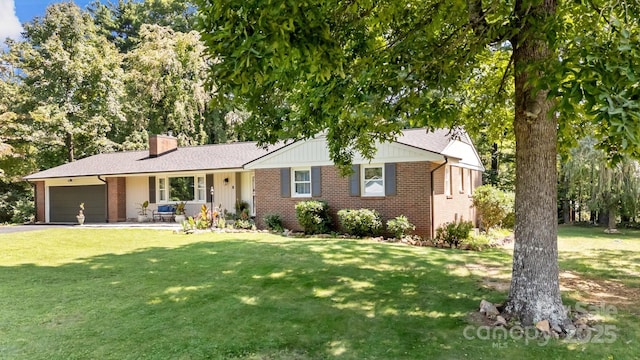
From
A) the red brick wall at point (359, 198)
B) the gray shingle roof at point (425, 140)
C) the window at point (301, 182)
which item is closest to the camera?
the red brick wall at point (359, 198)

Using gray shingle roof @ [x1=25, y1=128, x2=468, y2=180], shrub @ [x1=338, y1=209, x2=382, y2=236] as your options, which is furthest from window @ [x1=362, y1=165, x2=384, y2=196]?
gray shingle roof @ [x1=25, y1=128, x2=468, y2=180]

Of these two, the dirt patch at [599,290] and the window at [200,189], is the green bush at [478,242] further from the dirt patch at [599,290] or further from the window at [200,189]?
the window at [200,189]

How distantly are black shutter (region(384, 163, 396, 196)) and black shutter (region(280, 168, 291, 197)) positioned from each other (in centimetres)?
411

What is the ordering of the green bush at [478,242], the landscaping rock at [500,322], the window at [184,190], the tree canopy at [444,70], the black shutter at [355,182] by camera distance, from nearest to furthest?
1. the tree canopy at [444,70]
2. the landscaping rock at [500,322]
3. the green bush at [478,242]
4. the black shutter at [355,182]
5. the window at [184,190]

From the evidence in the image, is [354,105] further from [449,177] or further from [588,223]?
[588,223]

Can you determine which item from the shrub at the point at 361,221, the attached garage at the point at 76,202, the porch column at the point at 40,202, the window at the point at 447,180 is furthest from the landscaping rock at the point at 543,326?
the porch column at the point at 40,202

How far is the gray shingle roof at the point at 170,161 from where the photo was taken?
1861cm

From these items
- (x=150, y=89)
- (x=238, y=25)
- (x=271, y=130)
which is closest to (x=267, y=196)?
(x=271, y=130)

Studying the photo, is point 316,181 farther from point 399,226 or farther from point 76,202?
point 76,202

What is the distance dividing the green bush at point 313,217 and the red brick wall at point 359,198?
1.35ft

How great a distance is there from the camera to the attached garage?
2112 cm

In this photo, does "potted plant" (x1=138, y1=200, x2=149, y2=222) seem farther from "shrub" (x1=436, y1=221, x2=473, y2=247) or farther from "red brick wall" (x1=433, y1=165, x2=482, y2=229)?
"shrub" (x1=436, y1=221, x2=473, y2=247)

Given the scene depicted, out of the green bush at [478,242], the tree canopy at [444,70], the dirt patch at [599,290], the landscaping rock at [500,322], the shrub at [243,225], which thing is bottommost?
the green bush at [478,242]

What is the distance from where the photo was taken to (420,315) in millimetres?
5461
